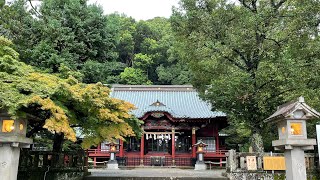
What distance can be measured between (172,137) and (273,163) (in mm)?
11766

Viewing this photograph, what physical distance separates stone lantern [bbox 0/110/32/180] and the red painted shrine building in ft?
46.4

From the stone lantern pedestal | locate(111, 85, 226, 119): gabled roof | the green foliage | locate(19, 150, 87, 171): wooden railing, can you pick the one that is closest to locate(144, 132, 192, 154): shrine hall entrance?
locate(111, 85, 226, 119): gabled roof

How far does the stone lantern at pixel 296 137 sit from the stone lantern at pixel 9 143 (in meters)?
7.07

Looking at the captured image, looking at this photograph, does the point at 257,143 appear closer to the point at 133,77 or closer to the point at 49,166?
the point at 49,166

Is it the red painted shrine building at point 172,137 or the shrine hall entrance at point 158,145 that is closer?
the red painted shrine building at point 172,137

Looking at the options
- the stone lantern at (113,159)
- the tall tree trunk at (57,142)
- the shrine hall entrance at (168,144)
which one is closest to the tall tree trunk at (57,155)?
the tall tree trunk at (57,142)

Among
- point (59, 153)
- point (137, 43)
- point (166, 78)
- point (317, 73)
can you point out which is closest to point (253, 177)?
point (317, 73)

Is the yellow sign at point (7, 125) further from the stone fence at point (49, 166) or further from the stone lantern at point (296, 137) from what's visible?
the stone lantern at point (296, 137)

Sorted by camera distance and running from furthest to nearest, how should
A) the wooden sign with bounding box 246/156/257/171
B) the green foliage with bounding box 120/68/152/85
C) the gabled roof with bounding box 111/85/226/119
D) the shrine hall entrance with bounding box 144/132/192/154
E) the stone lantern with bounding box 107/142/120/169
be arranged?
the green foliage with bounding box 120/68/152/85
the shrine hall entrance with bounding box 144/132/192/154
the gabled roof with bounding box 111/85/226/119
the stone lantern with bounding box 107/142/120/169
the wooden sign with bounding box 246/156/257/171

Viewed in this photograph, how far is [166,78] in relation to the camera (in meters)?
44.2

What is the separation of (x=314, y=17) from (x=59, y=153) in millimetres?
10996

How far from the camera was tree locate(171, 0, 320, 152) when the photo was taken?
10484 millimetres

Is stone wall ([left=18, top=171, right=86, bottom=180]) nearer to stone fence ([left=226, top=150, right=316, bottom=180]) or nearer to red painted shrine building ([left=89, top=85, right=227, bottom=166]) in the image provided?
stone fence ([left=226, top=150, right=316, bottom=180])

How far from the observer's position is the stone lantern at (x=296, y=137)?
309 inches
